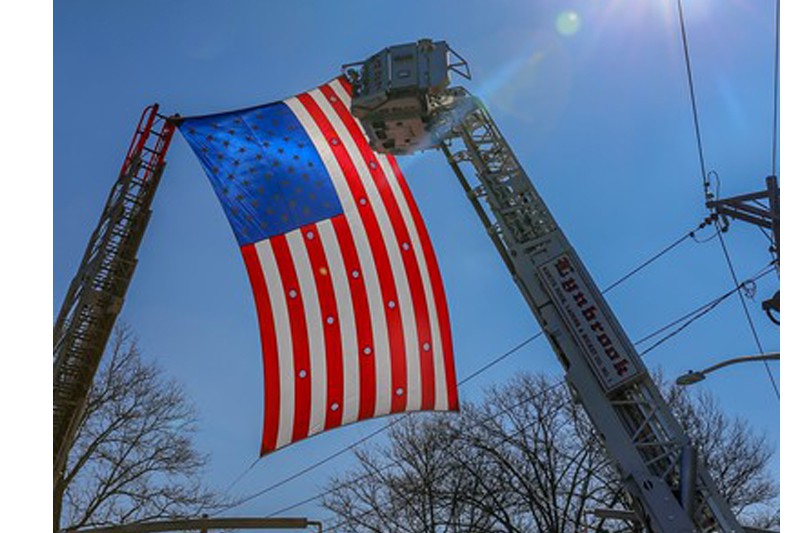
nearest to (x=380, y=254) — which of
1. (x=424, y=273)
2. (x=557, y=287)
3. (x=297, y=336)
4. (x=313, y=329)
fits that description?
(x=424, y=273)

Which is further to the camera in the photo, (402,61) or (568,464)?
(568,464)

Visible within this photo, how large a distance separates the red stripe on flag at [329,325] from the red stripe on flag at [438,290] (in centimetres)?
195

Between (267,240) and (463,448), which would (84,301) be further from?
(463,448)

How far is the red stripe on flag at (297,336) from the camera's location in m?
12.8

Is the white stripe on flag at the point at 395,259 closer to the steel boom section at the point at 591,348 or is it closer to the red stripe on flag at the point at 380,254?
the red stripe on flag at the point at 380,254

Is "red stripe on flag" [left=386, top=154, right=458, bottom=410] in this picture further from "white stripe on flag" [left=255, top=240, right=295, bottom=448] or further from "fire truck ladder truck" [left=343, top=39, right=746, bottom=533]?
"white stripe on flag" [left=255, top=240, right=295, bottom=448]

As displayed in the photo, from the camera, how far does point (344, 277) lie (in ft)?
45.4

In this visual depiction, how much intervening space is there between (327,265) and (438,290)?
214 cm

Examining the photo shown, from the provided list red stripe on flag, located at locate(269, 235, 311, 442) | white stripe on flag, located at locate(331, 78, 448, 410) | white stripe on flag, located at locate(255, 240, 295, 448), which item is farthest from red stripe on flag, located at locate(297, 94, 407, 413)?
white stripe on flag, located at locate(255, 240, 295, 448)

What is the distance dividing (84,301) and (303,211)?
4025 millimetres

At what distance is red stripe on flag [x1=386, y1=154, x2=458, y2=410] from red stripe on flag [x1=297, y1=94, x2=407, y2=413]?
2.63 feet

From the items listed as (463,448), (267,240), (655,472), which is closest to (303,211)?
(267,240)

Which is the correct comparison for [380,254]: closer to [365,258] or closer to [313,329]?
[365,258]

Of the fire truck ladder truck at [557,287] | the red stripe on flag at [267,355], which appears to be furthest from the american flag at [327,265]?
the fire truck ladder truck at [557,287]
